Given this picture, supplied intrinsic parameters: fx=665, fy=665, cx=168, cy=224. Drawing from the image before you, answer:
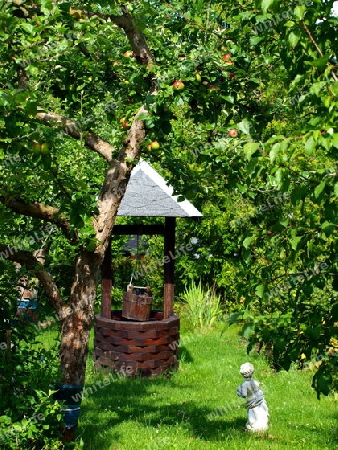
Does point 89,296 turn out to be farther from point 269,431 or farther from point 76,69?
point 269,431

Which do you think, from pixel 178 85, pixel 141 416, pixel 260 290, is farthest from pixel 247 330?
pixel 141 416

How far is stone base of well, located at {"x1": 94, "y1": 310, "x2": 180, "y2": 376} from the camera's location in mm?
9703

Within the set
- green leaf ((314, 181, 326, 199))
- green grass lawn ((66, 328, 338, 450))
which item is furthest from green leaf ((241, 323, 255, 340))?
green grass lawn ((66, 328, 338, 450))

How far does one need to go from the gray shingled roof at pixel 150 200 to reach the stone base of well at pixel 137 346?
1610mm

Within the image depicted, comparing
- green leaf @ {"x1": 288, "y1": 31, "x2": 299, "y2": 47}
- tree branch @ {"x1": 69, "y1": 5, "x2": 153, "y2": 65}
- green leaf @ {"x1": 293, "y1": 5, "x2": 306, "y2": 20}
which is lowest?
green leaf @ {"x1": 288, "y1": 31, "x2": 299, "y2": 47}

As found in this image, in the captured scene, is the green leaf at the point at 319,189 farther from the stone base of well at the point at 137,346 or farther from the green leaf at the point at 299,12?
the stone base of well at the point at 137,346

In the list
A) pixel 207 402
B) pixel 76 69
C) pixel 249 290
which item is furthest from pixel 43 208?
pixel 207 402

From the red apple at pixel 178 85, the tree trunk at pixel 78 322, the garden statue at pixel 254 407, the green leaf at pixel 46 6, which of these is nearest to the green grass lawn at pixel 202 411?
the garden statue at pixel 254 407

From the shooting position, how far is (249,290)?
3.77 meters

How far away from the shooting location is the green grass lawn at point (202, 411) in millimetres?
6363

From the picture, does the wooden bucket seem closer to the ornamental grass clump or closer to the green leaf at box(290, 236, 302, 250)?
the ornamental grass clump

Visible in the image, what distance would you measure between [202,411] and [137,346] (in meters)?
2.16

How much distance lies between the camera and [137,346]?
9.72 meters

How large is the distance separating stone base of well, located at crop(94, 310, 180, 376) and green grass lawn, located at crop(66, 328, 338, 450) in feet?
0.76
